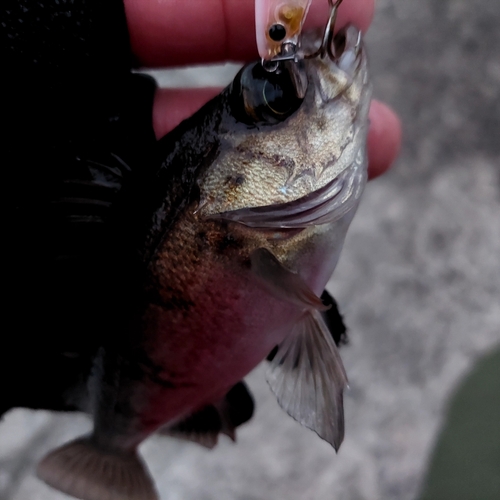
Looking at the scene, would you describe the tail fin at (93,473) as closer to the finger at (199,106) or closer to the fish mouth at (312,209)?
the fish mouth at (312,209)

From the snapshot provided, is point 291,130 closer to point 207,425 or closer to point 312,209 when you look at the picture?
point 312,209

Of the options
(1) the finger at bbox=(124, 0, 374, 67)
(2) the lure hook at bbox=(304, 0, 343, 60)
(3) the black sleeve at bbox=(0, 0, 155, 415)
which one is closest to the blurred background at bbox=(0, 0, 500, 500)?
(3) the black sleeve at bbox=(0, 0, 155, 415)

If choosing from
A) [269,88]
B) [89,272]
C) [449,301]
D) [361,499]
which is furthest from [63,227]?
[449,301]

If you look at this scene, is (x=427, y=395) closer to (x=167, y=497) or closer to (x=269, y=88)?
(x=167, y=497)

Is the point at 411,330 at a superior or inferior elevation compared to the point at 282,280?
inferior

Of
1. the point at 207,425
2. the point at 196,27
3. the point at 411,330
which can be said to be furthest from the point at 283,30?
the point at 411,330

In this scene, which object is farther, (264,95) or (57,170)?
(57,170)
